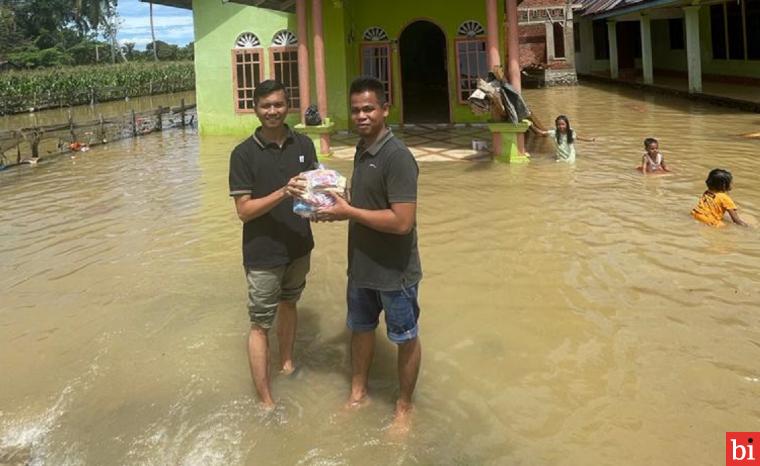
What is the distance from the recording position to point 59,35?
198 ft

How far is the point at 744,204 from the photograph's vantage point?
6.45 m

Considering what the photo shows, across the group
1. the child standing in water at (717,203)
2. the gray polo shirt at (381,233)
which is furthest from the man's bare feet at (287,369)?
the child standing in water at (717,203)

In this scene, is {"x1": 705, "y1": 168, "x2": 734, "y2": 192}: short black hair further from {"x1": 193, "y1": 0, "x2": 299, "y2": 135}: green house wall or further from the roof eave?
the roof eave

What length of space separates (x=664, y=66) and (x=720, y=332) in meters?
23.0

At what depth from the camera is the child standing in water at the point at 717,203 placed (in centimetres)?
567

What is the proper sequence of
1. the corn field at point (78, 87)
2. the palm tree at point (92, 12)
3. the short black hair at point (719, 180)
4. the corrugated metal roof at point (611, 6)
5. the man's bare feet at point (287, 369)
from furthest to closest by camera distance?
1. the palm tree at point (92, 12)
2. the corn field at point (78, 87)
3. the corrugated metal roof at point (611, 6)
4. the short black hair at point (719, 180)
5. the man's bare feet at point (287, 369)

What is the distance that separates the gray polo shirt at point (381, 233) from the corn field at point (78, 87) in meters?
32.2

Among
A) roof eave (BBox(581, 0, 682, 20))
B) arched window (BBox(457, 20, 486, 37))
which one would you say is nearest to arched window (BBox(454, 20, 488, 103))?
arched window (BBox(457, 20, 486, 37))

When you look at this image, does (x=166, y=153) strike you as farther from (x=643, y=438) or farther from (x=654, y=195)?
(x=643, y=438)

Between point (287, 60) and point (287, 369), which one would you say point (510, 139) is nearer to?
point (287, 60)

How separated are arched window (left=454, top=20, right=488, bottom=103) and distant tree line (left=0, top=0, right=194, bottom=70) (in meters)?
42.2

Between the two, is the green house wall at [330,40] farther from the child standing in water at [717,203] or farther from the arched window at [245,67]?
the child standing in water at [717,203]

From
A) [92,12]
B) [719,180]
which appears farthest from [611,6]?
[92,12]

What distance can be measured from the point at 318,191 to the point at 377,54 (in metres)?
12.0
